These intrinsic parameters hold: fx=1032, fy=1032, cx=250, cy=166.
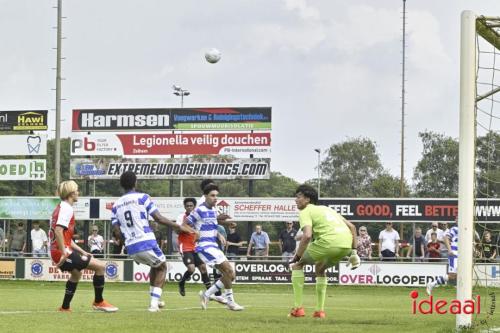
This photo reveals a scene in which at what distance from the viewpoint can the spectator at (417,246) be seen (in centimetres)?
3180

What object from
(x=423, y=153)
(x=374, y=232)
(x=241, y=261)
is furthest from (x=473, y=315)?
(x=423, y=153)

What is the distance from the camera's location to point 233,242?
101ft

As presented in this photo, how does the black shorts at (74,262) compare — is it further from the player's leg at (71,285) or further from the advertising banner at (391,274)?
the advertising banner at (391,274)

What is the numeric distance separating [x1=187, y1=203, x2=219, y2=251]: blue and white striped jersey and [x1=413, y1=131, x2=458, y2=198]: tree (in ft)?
246

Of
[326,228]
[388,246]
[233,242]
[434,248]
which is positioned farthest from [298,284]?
[434,248]

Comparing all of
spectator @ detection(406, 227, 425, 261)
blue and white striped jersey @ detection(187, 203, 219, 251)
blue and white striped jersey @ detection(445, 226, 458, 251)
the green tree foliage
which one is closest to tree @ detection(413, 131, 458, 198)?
the green tree foliage

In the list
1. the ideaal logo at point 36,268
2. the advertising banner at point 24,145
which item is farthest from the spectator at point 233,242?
the advertising banner at point 24,145

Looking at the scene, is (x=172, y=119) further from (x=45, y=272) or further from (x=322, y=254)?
(x=322, y=254)

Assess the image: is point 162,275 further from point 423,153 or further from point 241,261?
point 423,153

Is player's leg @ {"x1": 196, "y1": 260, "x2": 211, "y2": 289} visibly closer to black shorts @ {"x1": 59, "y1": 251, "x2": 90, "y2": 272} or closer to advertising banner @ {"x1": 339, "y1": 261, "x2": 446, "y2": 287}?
black shorts @ {"x1": 59, "y1": 251, "x2": 90, "y2": 272}

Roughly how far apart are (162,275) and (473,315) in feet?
16.4

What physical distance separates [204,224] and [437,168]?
254ft

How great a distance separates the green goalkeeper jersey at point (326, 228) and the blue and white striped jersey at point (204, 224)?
122 inches

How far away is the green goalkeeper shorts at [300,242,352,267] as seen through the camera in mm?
13961
